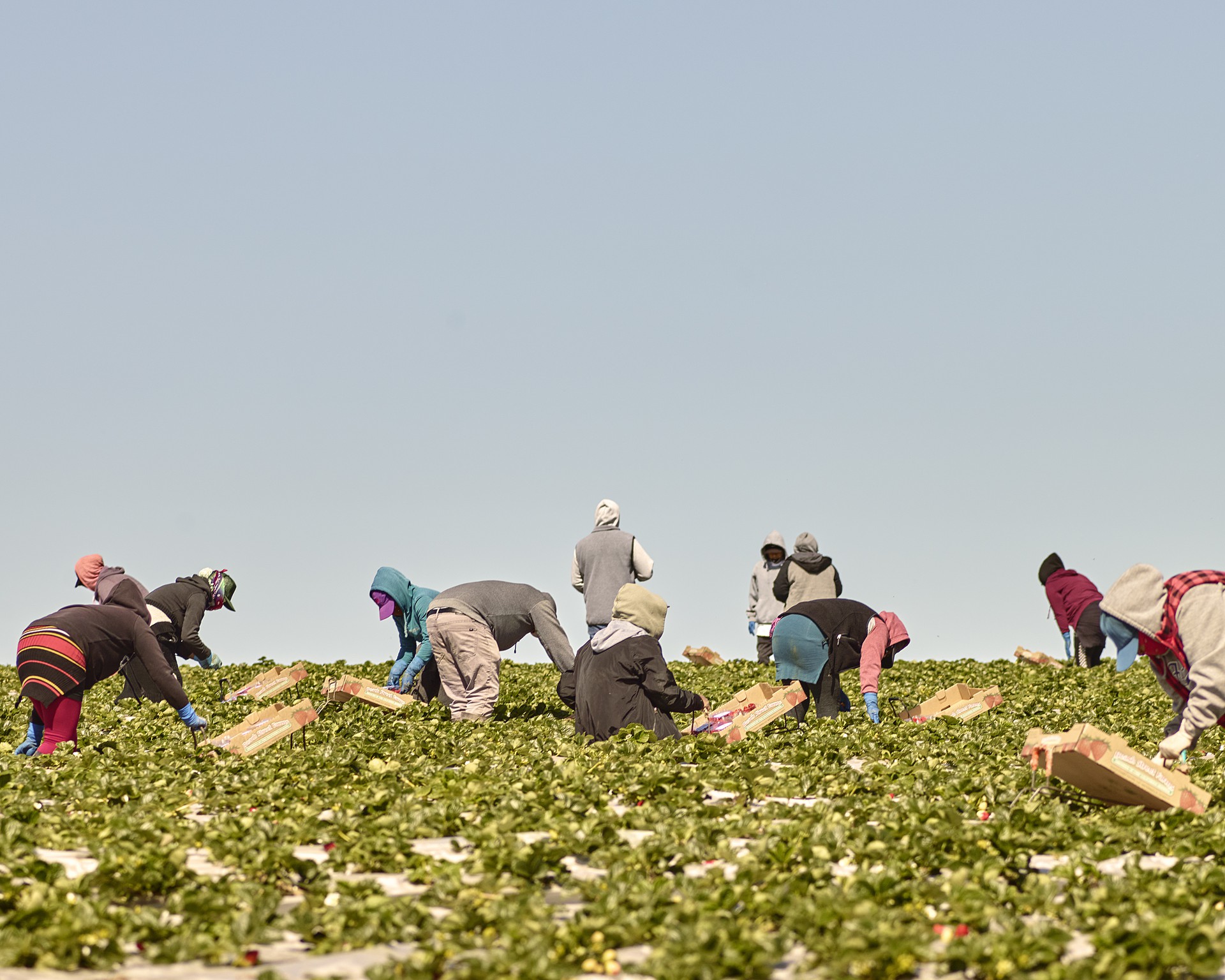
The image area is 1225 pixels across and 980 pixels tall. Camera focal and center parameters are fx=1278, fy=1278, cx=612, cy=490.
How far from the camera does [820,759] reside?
902 cm

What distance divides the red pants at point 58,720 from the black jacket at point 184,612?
4.57m

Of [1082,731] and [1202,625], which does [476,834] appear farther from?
[1202,625]

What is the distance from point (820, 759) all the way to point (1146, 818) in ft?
9.22

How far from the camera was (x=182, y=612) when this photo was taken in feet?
48.5

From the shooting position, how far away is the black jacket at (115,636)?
9625mm

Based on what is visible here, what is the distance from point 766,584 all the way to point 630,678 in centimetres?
887

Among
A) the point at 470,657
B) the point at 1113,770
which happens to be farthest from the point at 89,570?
the point at 1113,770

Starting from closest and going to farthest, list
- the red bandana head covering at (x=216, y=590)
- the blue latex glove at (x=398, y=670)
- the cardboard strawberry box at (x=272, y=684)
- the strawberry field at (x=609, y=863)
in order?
A: the strawberry field at (x=609, y=863), the cardboard strawberry box at (x=272, y=684), the blue latex glove at (x=398, y=670), the red bandana head covering at (x=216, y=590)

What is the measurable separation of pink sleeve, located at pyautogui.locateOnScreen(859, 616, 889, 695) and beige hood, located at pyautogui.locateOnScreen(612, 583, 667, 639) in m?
2.47

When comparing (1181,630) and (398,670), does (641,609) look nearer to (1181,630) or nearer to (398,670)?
(1181,630)

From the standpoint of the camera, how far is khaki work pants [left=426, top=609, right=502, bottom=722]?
40.7ft

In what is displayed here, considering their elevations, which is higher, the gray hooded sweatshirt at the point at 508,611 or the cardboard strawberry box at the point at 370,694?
the gray hooded sweatshirt at the point at 508,611

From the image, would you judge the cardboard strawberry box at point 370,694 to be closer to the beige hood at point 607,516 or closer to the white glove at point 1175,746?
the beige hood at point 607,516

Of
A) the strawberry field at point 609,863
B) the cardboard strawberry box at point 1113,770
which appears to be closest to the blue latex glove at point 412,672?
the strawberry field at point 609,863
